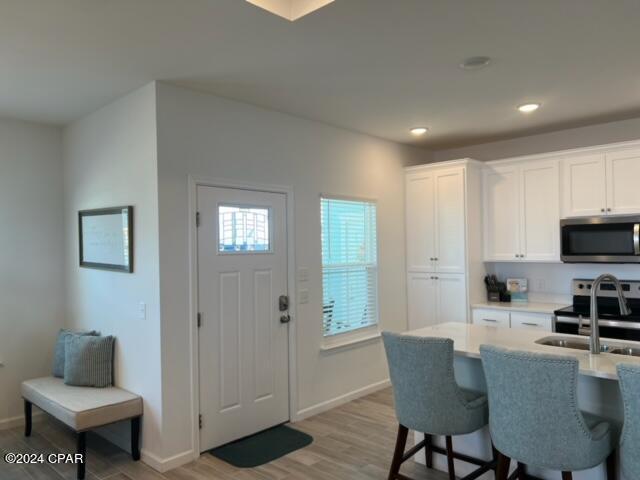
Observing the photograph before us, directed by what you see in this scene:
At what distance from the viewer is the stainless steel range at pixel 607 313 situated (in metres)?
3.89

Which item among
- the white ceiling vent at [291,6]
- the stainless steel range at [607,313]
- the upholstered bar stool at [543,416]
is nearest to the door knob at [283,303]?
the upholstered bar stool at [543,416]

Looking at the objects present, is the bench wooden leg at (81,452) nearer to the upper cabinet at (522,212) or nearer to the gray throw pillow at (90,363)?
the gray throw pillow at (90,363)

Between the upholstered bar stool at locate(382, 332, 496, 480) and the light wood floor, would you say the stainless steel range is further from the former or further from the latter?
the upholstered bar stool at locate(382, 332, 496, 480)

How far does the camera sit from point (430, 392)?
254cm

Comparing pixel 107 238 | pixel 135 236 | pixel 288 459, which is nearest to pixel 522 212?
pixel 288 459

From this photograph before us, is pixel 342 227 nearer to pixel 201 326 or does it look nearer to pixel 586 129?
pixel 201 326

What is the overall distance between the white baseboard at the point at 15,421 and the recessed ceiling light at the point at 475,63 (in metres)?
4.55

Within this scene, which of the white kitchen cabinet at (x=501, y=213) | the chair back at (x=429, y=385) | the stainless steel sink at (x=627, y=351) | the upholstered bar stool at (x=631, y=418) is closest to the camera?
the upholstered bar stool at (x=631, y=418)

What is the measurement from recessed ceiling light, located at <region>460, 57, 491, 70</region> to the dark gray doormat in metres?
2.98

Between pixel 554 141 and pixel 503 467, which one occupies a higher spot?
pixel 554 141

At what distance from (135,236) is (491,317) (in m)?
3.39

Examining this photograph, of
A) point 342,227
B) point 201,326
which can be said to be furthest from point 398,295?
point 201,326

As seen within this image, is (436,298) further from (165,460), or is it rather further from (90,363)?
(90,363)

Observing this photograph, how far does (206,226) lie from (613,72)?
307 cm
